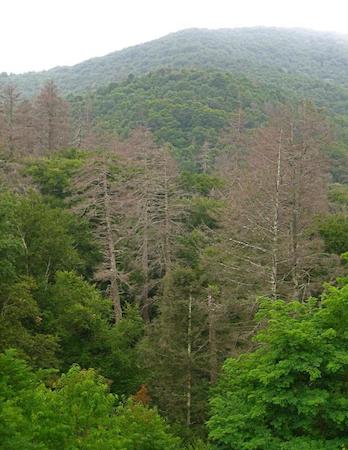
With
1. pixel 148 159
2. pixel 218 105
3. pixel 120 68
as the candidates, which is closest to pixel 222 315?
pixel 148 159

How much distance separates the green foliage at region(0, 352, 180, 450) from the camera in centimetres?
860

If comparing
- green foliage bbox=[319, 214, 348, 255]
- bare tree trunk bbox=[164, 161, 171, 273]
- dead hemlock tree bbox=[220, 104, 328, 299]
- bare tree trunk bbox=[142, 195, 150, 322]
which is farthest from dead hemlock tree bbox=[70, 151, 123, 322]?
green foliage bbox=[319, 214, 348, 255]

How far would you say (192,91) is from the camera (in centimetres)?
9600

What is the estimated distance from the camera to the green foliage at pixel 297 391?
1080 centimetres

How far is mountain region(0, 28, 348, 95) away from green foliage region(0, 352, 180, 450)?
11708 centimetres

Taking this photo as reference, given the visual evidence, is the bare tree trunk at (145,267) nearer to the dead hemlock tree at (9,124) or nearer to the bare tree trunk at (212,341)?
the bare tree trunk at (212,341)

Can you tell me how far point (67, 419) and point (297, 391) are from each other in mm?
4734

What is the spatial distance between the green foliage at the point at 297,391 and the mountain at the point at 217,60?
116379 mm

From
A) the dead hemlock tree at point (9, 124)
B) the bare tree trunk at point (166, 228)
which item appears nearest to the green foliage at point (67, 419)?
the bare tree trunk at point (166, 228)

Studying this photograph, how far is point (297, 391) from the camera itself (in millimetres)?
11180

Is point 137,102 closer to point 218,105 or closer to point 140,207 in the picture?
point 218,105

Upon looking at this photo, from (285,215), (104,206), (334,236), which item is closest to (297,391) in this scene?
(285,215)

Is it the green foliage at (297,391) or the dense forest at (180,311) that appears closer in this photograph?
the green foliage at (297,391)

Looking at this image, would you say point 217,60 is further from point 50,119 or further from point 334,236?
point 334,236
